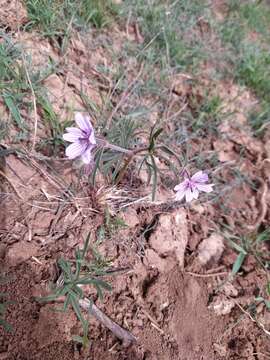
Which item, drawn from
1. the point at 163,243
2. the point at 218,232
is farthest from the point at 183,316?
the point at 218,232

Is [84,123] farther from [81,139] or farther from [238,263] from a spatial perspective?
[238,263]

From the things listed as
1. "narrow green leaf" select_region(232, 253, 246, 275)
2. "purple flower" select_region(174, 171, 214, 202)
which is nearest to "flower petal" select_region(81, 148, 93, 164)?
"purple flower" select_region(174, 171, 214, 202)

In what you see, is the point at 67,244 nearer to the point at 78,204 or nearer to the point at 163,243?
the point at 78,204

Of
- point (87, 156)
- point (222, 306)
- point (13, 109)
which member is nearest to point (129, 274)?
point (222, 306)

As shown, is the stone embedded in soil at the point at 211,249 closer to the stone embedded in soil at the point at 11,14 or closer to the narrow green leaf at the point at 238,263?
the narrow green leaf at the point at 238,263

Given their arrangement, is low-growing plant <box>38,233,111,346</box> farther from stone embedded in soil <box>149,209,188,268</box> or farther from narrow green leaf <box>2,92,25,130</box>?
narrow green leaf <box>2,92,25,130</box>

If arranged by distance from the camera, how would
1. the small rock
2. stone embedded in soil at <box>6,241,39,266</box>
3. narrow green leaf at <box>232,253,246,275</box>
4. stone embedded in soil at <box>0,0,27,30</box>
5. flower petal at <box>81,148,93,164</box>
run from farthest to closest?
stone embedded in soil at <box>0,0,27,30</box> < narrow green leaf at <box>232,253,246,275</box> < the small rock < stone embedded in soil at <box>6,241,39,266</box> < flower petal at <box>81,148,93,164</box>
